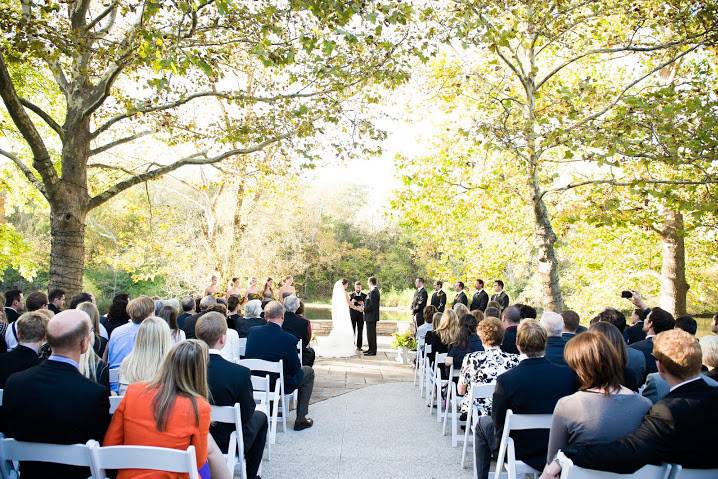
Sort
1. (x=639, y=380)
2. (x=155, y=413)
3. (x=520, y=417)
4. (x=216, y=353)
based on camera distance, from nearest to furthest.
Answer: (x=155, y=413) < (x=520, y=417) < (x=216, y=353) < (x=639, y=380)

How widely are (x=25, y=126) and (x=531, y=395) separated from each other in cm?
917

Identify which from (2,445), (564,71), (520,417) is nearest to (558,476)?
(520,417)

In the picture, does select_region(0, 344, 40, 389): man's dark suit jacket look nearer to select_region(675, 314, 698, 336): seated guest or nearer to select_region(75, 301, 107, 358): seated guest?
select_region(75, 301, 107, 358): seated guest

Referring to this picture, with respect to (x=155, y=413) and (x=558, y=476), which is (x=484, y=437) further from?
(x=155, y=413)

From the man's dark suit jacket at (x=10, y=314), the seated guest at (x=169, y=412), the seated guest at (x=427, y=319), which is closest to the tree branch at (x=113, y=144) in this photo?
the man's dark suit jacket at (x=10, y=314)

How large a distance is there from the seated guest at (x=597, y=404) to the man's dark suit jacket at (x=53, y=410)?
2539 millimetres

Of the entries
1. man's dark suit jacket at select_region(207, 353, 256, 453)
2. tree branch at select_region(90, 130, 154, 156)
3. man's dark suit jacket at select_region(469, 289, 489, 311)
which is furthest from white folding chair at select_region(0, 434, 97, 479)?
man's dark suit jacket at select_region(469, 289, 489, 311)

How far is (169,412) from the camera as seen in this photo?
3.05 m

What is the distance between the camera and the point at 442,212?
14.7m

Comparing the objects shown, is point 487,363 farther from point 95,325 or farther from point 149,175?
point 149,175

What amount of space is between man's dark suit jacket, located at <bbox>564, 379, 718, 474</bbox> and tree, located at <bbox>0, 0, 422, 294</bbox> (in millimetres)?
6281

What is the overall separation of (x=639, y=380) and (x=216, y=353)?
155 inches

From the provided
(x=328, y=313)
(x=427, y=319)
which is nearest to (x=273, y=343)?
(x=427, y=319)

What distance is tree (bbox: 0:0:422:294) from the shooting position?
8211mm
